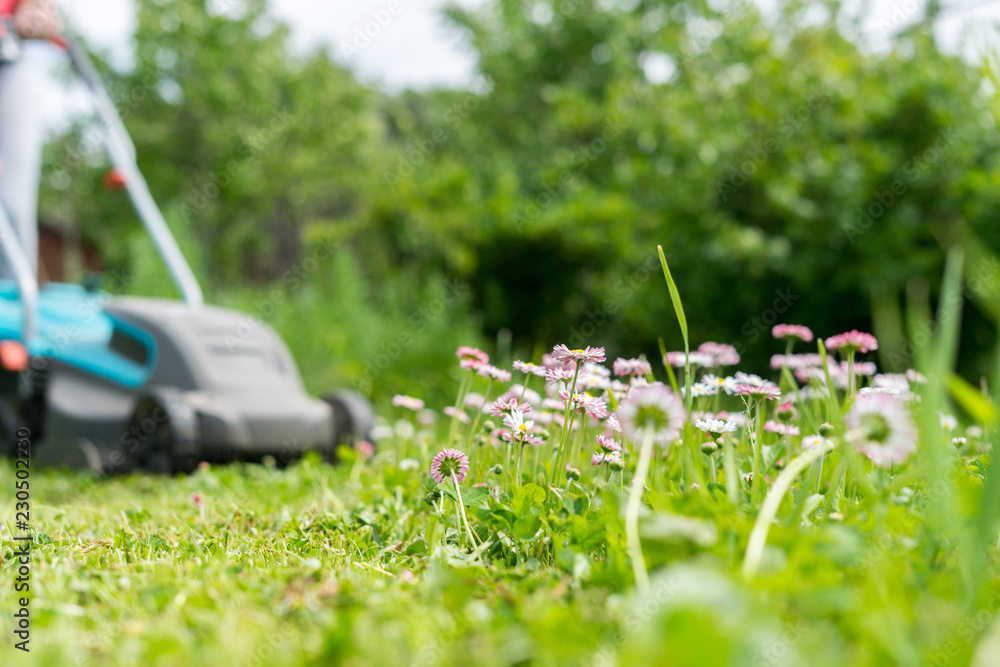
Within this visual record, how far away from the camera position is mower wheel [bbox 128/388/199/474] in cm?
275

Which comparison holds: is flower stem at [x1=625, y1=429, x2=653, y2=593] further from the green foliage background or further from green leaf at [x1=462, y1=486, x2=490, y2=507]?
the green foliage background

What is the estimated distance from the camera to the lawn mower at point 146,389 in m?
2.85

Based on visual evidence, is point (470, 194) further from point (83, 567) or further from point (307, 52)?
point (307, 52)

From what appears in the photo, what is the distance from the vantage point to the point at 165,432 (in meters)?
2.79

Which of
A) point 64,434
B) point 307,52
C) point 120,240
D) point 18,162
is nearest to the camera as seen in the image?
point 64,434

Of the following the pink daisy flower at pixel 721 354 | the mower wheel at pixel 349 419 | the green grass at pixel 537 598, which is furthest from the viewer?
the mower wheel at pixel 349 419

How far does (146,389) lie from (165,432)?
0.38 meters

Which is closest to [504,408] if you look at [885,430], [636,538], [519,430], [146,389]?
[519,430]

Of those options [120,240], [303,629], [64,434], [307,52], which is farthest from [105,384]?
[307,52]

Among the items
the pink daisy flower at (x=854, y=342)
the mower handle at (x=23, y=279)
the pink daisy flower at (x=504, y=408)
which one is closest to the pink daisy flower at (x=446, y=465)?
the pink daisy flower at (x=504, y=408)

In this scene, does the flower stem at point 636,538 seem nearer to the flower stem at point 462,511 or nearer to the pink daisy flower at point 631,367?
the flower stem at point 462,511

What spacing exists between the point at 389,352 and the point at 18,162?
97.8 inches

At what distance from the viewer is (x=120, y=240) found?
17625mm

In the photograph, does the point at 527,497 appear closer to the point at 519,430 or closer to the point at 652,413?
the point at 519,430
